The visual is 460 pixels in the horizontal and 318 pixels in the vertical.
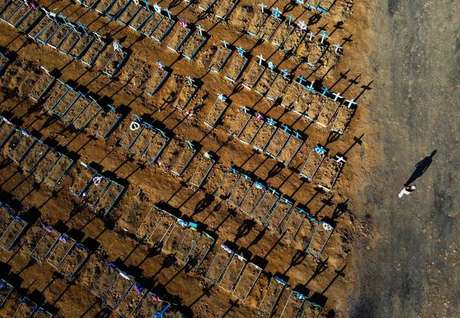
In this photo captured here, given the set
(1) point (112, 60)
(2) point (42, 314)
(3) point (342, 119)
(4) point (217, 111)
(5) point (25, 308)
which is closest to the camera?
(2) point (42, 314)

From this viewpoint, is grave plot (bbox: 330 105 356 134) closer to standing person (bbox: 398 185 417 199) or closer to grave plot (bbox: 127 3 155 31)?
standing person (bbox: 398 185 417 199)

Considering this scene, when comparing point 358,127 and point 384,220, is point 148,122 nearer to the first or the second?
point 358,127

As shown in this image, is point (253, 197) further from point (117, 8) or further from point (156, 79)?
point (117, 8)

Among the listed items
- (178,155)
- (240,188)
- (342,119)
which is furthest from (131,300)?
(342,119)

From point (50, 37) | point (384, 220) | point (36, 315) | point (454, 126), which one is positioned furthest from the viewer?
point (50, 37)

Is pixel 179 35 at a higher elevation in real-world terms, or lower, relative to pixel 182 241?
higher

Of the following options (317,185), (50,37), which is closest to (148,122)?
(50,37)

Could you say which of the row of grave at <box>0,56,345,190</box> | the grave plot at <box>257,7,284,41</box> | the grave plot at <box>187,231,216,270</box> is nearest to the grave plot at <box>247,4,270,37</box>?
the grave plot at <box>257,7,284,41</box>
